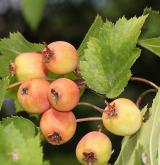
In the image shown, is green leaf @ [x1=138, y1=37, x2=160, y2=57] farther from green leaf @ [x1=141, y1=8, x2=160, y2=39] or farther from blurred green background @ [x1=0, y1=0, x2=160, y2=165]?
blurred green background @ [x1=0, y1=0, x2=160, y2=165]

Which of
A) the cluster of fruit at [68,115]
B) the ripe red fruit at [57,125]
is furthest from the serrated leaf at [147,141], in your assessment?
the ripe red fruit at [57,125]

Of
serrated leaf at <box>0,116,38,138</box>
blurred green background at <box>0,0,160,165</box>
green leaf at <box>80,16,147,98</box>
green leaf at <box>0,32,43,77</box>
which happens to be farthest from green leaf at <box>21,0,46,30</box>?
blurred green background at <box>0,0,160,165</box>

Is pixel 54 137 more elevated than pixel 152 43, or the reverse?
pixel 152 43

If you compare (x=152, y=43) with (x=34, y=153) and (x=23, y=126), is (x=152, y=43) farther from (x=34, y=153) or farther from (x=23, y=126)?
(x=34, y=153)

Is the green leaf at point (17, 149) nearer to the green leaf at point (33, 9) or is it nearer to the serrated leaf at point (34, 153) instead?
the serrated leaf at point (34, 153)

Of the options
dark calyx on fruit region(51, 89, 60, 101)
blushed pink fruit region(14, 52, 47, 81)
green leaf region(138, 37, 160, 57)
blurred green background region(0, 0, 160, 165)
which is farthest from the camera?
blurred green background region(0, 0, 160, 165)

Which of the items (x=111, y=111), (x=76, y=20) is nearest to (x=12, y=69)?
(x=111, y=111)

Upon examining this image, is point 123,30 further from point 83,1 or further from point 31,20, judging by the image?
point 83,1
